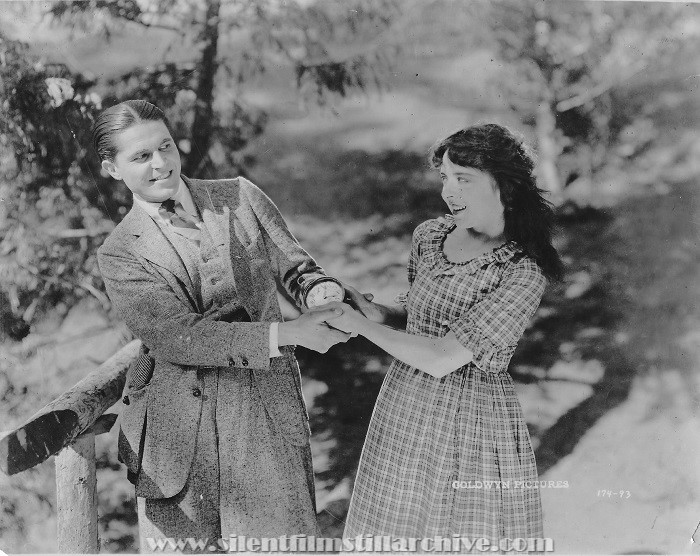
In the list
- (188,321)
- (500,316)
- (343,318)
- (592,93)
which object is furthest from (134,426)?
(592,93)

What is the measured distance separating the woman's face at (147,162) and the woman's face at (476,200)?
117cm

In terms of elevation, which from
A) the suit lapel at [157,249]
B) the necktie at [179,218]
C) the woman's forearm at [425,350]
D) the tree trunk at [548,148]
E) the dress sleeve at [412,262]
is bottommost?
the woman's forearm at [425,350]

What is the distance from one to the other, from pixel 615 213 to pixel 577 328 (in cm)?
55

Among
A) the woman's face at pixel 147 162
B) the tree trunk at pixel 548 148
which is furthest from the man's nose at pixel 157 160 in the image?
the tree trunk at pixel 548 148

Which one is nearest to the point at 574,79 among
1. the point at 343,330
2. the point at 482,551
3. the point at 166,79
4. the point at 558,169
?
the point at 558,169

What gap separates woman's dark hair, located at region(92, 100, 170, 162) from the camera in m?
3.08

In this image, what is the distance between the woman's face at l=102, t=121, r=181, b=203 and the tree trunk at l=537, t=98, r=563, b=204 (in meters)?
1.59

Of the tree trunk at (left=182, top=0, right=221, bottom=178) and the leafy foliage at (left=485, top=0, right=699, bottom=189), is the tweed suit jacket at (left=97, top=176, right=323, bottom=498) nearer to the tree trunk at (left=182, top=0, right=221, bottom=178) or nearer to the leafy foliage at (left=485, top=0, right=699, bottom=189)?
the tree trunk at (left=182, top=0, right=221, bottom=178)

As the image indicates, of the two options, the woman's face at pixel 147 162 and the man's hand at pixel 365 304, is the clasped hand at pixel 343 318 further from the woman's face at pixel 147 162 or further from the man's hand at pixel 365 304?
the woman's face at pixel 147 162

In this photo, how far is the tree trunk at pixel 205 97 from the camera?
322cm

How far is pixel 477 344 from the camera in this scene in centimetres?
289

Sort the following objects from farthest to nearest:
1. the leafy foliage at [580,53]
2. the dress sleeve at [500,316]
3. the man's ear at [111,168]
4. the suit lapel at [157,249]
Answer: the leafy foliage at [580,53] < the man's ear at [111,168] < the suit lapel at [157,249] < the dress sleeve at [500,316]

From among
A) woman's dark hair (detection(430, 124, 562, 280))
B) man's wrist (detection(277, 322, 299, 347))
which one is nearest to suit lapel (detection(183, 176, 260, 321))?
man's wrist (detection(277, 322, 299, 347))

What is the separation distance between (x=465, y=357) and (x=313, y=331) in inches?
24.4
